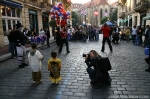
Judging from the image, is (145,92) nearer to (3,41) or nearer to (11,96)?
(11,96)

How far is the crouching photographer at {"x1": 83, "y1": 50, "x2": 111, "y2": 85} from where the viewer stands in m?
4.39

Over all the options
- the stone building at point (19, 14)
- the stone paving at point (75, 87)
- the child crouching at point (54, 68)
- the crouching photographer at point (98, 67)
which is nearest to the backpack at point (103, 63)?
the crouching photographer at point (98, 67)

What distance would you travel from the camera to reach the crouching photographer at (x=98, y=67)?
4.39 metres

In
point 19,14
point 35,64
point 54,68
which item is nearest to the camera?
point 54,68

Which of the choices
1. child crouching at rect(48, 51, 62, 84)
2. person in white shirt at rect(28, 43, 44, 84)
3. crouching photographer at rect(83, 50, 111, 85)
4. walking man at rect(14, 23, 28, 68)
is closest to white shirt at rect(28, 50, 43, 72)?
person in white shirt at rect(28, 43, 44, 84)

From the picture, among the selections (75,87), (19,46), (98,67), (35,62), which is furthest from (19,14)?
(98,67)

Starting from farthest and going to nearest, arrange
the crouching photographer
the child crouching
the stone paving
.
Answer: the child crouching → the crouching photographer → the stone paving

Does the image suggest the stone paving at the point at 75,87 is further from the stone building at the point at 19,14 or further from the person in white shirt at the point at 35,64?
the stone building at the point at 19,14

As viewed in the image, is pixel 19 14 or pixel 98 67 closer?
pixel 98 67

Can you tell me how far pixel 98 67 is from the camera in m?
4.45

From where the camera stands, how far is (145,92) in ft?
13.4

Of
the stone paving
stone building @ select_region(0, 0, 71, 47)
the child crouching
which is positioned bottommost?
the stone paving

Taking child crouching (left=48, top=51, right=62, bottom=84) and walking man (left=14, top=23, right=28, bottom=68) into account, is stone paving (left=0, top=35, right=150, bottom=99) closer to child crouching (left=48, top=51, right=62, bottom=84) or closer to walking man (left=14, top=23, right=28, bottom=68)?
child crouching (left=48, top=51, right=62, bottom=84)

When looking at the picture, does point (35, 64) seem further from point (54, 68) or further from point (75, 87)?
point (75, 87)
